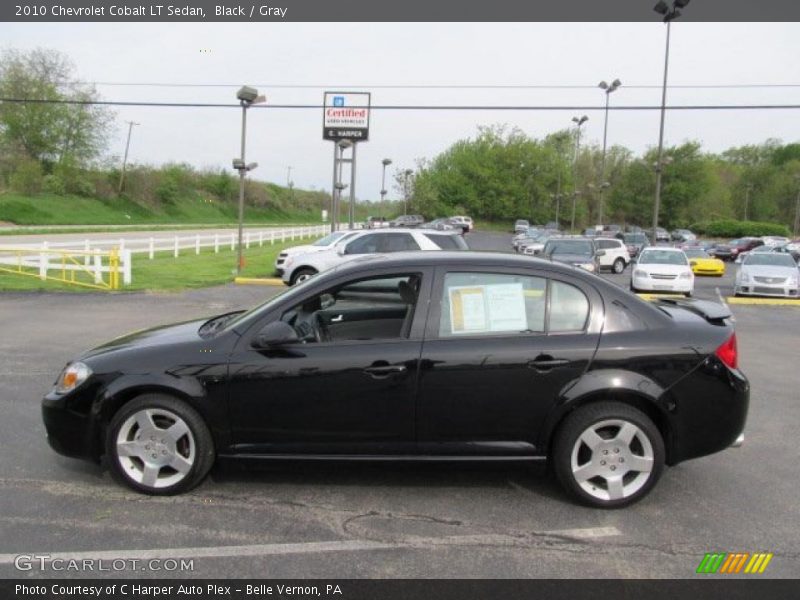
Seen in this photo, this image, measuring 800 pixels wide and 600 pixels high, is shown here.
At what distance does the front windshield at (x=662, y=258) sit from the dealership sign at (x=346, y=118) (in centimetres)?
1322

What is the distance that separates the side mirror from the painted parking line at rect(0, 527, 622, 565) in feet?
3.90

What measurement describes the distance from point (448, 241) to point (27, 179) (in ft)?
173

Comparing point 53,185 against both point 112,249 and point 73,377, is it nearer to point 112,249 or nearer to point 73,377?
point 112,249

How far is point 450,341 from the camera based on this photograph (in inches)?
162

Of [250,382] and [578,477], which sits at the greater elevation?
[250,382]

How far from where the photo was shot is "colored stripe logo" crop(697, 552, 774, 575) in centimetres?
342

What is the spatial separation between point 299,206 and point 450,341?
97070 mm

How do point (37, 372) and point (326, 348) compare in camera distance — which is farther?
point (37, 372)

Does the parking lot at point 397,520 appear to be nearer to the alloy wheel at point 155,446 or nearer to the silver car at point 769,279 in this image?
the alloy wheel at point 155,446

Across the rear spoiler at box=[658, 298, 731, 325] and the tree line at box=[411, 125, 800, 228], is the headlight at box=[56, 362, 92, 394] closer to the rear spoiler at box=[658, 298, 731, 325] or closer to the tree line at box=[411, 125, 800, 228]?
the rear spoiler at box=[658, 298, 731, 325]

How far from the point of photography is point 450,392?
406 cm
